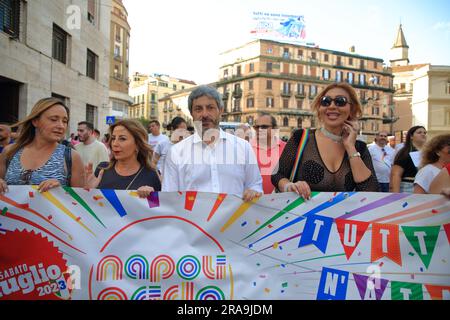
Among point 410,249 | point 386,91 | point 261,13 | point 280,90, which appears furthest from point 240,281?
point 386,91

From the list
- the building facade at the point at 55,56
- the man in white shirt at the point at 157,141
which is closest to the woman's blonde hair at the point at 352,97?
the man in white shirt at the point at 157,141

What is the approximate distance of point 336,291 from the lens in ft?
8.07

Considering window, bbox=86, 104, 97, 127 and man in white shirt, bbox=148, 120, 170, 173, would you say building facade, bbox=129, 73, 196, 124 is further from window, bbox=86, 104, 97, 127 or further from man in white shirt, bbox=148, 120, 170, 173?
man in white shirt, bbox=148, 120, 170, 173

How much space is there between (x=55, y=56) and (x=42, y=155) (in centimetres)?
1337

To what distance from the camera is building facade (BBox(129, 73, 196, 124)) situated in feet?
307

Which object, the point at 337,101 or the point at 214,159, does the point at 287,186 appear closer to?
the point at 214,159

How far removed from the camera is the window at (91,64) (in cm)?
1894

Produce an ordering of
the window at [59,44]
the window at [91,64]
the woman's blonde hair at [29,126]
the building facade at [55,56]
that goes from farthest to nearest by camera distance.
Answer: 1. the window at [91,64]
2. the window at [59,44]
3. the building facade at [55,56]
4. the woman's blonde hair at [29,126]

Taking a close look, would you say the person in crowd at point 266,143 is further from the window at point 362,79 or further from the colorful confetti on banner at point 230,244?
the window at point 362,79

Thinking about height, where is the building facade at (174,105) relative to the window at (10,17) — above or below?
above

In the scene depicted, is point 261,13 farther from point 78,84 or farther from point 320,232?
point 320,232

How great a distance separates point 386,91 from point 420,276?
3169 inches

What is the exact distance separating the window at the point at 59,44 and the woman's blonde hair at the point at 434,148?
46.4 feet

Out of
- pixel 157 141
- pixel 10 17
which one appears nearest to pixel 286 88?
pixel 10 17
